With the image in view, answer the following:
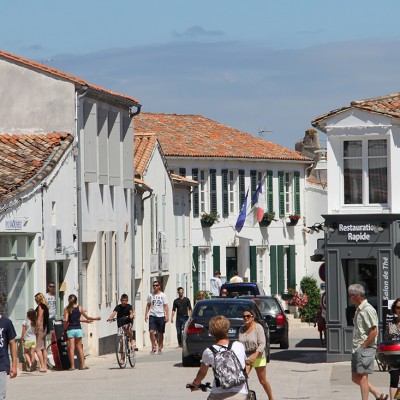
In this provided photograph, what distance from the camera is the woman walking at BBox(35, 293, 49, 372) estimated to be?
96.7ft

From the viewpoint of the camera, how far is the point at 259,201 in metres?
62.7

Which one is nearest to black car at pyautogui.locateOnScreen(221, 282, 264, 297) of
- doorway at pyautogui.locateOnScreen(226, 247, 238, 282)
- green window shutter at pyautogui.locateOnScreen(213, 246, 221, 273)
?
green window shutter at pyautogui.locateOnScreen(213, 246, 221, 273)

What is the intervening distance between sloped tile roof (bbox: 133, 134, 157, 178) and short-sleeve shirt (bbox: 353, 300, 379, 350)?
90.1 ft

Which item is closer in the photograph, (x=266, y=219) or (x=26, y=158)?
(x=26, y=158)

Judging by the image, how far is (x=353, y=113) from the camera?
3216 cm

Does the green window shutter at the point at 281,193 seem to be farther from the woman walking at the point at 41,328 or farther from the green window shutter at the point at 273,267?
the woman walking at the point at 41,328

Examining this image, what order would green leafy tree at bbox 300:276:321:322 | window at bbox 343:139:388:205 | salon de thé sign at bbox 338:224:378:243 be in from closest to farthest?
1. salon de thé sign at bbox 338:224:378:243
2. window at bbox 343:139:388:205
3. green leafy tree at bbox 300:276:321:322

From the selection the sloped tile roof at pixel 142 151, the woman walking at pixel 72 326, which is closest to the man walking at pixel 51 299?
the woman walking at pixel 72 326

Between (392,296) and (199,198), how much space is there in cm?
2984

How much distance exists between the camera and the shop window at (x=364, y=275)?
3186 centimetres

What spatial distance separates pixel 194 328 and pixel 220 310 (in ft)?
3.34

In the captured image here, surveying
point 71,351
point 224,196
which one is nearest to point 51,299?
point 71,351

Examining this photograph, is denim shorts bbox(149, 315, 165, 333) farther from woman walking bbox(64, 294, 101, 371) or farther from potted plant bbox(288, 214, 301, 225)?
potted plant bbox(288, 214, 301, 225)

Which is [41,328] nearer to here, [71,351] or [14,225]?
[71,351]
